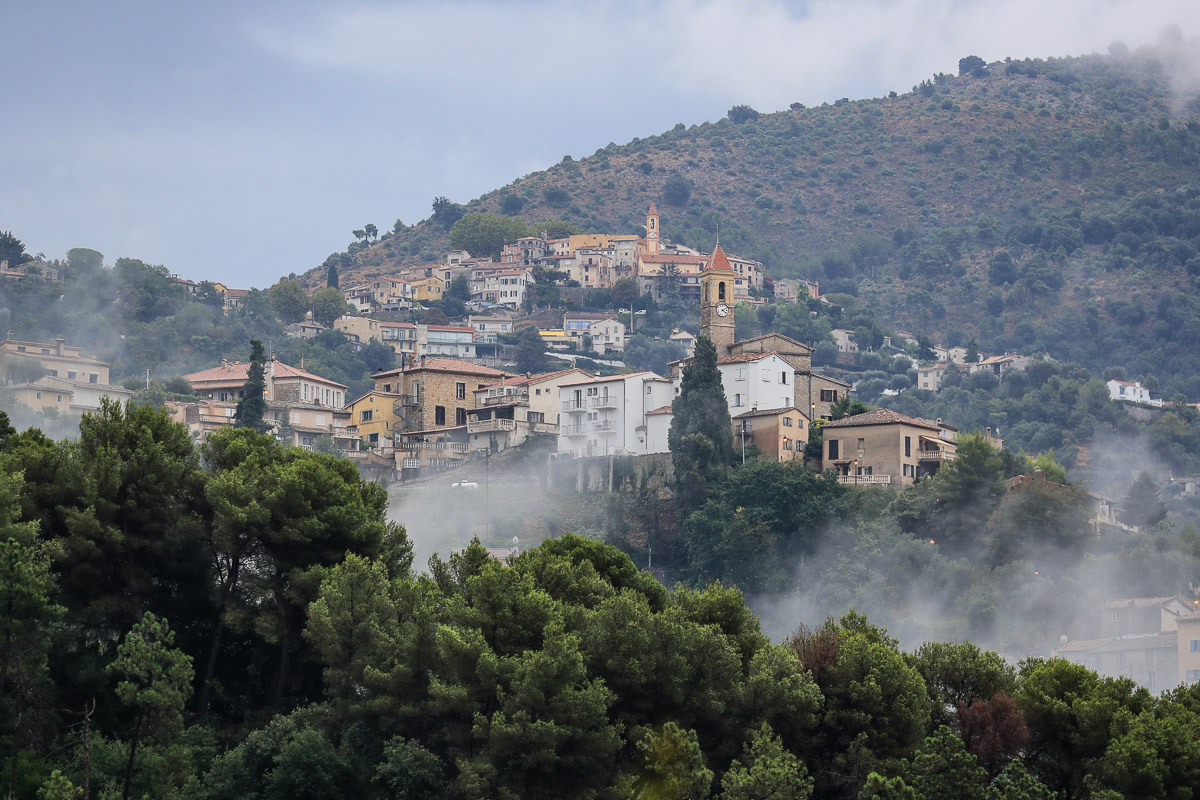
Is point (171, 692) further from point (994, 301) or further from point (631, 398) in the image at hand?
point (994, 301)

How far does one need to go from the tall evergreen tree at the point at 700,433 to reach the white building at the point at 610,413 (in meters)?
5.04

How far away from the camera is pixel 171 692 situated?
1249 inches

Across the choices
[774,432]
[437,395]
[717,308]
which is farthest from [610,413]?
[437,395]

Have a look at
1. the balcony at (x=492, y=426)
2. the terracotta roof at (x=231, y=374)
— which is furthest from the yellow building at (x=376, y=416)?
the balcony at (x=492, y=426)

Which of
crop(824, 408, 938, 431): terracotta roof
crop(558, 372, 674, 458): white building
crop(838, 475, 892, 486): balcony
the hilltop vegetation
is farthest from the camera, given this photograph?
the hilltop vegetation

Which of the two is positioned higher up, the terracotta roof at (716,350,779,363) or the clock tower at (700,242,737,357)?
the clock tower at (700,242,737,357)

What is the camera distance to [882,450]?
223 ft

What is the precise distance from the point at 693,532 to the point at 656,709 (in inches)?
1256

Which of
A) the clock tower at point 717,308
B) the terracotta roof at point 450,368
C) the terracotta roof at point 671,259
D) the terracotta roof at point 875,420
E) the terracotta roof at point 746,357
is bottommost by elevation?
the terracotta roof at point 875,420

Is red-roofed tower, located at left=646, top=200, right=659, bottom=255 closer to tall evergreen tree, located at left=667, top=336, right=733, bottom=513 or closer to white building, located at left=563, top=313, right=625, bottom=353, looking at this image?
white building, located at left=563, top=313, right=625, bottom=353

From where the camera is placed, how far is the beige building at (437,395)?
79500mm

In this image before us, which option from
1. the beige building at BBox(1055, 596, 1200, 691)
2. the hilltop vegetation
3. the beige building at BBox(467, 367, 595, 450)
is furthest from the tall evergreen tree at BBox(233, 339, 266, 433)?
the hilltop vegetation

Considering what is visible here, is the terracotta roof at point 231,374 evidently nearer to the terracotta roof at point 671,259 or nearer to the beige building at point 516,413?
the beige building at point 516,413

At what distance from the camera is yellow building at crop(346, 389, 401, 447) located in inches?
3169
